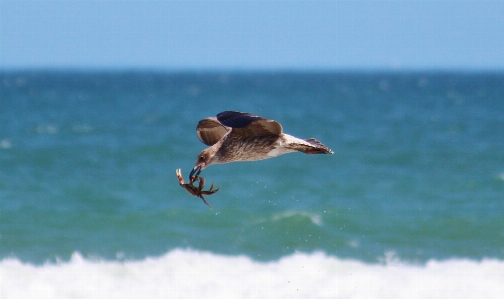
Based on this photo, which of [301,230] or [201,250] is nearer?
[201,250]

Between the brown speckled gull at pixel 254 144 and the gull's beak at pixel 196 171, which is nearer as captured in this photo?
the gull's beak at pixel 196 171

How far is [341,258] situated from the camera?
12922 mm

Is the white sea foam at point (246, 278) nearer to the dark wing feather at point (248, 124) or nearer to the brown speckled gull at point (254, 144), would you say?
the brown speckled gull at point (254, 144)

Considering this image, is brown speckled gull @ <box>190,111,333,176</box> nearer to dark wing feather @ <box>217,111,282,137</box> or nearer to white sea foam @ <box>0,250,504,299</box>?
dark wing feather @ <box>217,111,282,137</box>

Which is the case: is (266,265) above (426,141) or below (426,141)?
below

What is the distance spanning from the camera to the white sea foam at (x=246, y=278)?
1130 cm

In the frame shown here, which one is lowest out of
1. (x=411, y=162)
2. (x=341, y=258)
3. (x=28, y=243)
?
(x=28, y=243)

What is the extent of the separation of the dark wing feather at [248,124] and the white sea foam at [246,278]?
4.27 meters

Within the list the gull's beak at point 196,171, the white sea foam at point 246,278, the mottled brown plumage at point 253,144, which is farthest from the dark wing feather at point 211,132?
the white sea foam at point 246,278

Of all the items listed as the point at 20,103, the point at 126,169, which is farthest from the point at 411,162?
the point at 20,103

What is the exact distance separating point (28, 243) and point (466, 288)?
22.9 feet

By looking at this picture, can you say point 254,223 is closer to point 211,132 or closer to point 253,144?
point 211,132

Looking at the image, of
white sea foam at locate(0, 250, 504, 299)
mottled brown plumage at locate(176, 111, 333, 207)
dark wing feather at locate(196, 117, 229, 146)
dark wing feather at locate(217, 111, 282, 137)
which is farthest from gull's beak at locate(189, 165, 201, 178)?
white sea foam at locate(0, 250, 504, 299)

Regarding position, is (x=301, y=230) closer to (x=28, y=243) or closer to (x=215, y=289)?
(x=215, y=289)
